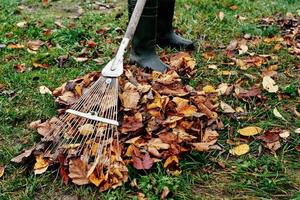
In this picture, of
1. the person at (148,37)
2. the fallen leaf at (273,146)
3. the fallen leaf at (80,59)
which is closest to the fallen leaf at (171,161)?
the fallen leaf at (273,146)

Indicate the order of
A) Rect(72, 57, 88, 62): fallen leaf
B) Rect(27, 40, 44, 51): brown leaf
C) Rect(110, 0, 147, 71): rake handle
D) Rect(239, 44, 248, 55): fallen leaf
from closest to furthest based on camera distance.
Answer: Rect(110, 0, 147, 71): rake handle
Rect(72, 57, 88, 62): fallen leaf
Rect(239, 44, 248, 55): fallen leaf
Rect(27, 40, 44, 51): brown leaf

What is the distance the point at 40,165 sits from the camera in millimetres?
2123

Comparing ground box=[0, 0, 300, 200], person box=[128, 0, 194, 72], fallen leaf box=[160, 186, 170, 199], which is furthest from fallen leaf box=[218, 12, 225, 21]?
fallen leaf box=[160, 186, 170, 199]

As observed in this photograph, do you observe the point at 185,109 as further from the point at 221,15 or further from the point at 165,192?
the point at 221,15

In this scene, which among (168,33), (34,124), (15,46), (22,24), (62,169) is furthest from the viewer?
(22,24)

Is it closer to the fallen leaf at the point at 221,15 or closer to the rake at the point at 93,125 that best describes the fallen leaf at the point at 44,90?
the rake at the point at 93,125

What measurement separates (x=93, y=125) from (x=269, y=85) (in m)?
1.21

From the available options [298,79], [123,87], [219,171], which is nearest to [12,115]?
[123,87]

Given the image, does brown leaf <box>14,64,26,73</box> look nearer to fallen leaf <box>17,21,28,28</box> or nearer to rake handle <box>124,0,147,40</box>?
fallen leaf <box>17,21,28,28</box>

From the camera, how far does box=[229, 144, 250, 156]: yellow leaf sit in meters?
2.26

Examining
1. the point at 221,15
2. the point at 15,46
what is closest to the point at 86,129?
the point at 15,46

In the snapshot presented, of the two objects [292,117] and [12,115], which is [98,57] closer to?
[12,115]

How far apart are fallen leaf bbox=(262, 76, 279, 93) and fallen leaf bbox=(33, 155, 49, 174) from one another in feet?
4.77

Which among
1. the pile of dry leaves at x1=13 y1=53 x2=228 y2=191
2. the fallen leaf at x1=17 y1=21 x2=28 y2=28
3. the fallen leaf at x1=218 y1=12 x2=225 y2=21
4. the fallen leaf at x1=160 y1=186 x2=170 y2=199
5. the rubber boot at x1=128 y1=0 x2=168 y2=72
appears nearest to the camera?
the fallen leaf at x1=160 y1=186 x2=170 y2=199
